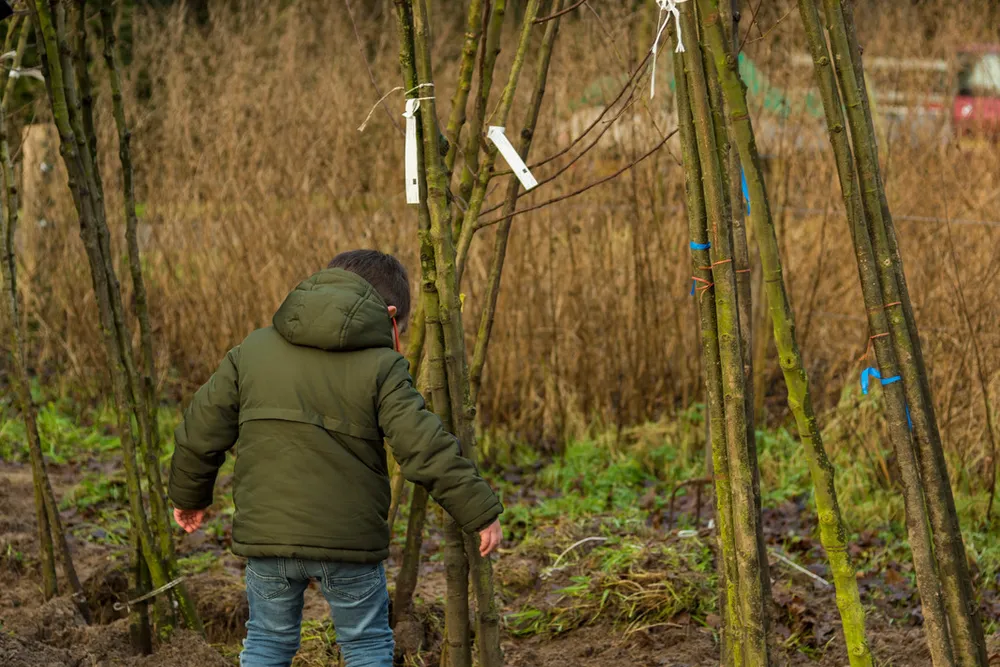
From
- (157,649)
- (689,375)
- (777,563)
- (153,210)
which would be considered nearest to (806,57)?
(689,375)

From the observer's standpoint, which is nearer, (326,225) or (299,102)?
(326,225)

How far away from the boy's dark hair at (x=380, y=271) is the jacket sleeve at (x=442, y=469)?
329 mm

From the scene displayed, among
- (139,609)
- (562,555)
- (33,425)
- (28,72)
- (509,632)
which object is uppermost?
(28,72)

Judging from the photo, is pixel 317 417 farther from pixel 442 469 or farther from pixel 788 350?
pixel 788 350

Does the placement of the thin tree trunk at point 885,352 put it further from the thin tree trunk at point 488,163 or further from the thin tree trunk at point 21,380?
the thin tree trunk at point 21,380

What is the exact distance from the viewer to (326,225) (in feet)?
19.7

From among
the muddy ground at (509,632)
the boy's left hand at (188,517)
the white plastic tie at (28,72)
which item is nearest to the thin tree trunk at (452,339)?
the boy's left hand at (188,517)

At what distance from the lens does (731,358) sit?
2146 mm

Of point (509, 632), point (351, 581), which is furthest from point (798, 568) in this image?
point (351, 581)

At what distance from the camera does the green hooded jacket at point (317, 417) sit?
2332 mm

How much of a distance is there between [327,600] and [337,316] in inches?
25.3

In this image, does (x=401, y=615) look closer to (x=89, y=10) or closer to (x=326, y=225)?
(x=326, y=225)

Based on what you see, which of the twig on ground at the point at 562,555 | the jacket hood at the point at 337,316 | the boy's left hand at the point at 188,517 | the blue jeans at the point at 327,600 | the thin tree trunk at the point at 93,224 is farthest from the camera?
the twig on ground at the point at 562,555

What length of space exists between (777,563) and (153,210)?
173 inches
